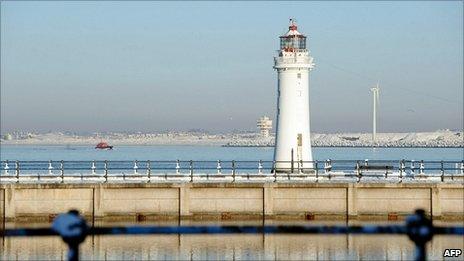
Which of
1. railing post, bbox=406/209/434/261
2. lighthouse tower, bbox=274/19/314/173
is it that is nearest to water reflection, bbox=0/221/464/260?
lighthouse tower, bbox=274/19/314/173

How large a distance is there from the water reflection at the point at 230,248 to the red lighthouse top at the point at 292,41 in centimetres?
1443

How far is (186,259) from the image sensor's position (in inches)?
1422

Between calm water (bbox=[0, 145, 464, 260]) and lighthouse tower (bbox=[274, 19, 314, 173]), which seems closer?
calm water (bbox=[0, 145, 464, 260])

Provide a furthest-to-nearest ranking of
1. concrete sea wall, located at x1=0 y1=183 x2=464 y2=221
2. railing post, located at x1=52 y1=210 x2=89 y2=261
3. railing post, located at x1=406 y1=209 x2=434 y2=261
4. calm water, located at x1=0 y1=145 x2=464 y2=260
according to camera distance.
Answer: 1. concrete sea wall, located at x1=0 y1=183 x2=464 y2=221
2. calm water, located at x1=0 y1=145 x2=464 y2=260
3. railing post, located at x1=406 y1=209 x2=434 y2=261
4. railing post, located at x1=52 y1=210 x2=89 y2=261

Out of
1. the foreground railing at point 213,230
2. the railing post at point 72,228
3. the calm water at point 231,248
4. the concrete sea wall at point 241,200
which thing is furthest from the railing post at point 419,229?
the concrete sea wall at point 241,200

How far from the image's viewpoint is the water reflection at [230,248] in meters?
37.0

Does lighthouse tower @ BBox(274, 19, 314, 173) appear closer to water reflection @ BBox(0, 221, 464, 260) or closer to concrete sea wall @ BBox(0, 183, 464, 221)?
water reflection @ BBox(0, 221, 464, 260)

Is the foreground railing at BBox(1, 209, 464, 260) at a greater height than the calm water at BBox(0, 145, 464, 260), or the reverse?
the foreground railing at BBox(1, 209, 464, 260)

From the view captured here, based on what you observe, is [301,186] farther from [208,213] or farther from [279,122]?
[279,122]

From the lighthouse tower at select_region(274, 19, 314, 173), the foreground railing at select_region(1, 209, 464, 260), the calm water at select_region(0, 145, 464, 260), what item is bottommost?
the calm water at select_region(0, 145, 464, 260)

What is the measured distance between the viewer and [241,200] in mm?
41844

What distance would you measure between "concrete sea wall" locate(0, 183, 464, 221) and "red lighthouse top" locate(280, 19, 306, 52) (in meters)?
15.0

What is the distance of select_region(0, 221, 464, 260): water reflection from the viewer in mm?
37000

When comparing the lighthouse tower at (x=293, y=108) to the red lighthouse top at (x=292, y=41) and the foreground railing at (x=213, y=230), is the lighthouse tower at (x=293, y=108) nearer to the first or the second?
the red lighthouse top at (x=292, y=41)
